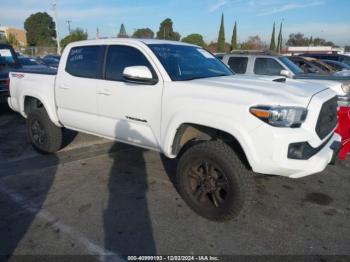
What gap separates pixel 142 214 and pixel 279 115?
1.80 metres

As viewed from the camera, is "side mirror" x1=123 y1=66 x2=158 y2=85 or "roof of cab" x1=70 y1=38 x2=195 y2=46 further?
"roof of cab" x1=70 y1=38 x2=195 y2=46

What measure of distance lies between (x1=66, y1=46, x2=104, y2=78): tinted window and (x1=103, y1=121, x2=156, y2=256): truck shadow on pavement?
914 millimetres

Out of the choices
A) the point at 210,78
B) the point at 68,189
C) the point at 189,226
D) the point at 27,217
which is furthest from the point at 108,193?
the point at 210,78

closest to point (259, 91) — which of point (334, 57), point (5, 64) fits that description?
point (5, 64)

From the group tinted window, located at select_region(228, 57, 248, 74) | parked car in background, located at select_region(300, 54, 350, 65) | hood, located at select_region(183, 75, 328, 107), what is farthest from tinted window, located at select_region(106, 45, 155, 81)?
parked car in background, located at select_region(300, 54, 350, 65)

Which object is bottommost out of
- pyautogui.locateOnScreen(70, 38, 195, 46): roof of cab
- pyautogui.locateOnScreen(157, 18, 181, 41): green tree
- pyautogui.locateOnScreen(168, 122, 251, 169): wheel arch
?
pyautogui.locateOnScreen(168, 122, 251, 169): wheel arch

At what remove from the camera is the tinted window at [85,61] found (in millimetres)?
4520

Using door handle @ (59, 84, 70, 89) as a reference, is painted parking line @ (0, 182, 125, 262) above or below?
below

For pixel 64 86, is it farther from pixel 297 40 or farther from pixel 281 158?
pixel 297 40

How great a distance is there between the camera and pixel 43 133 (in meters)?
5.52

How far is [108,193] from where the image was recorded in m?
4.17

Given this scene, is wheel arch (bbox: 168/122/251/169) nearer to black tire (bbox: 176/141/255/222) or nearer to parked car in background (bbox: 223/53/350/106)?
black tire (bbox: 176/141/255/222)

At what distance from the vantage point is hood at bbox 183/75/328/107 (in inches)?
120

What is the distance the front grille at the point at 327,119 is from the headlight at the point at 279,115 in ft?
1.03
